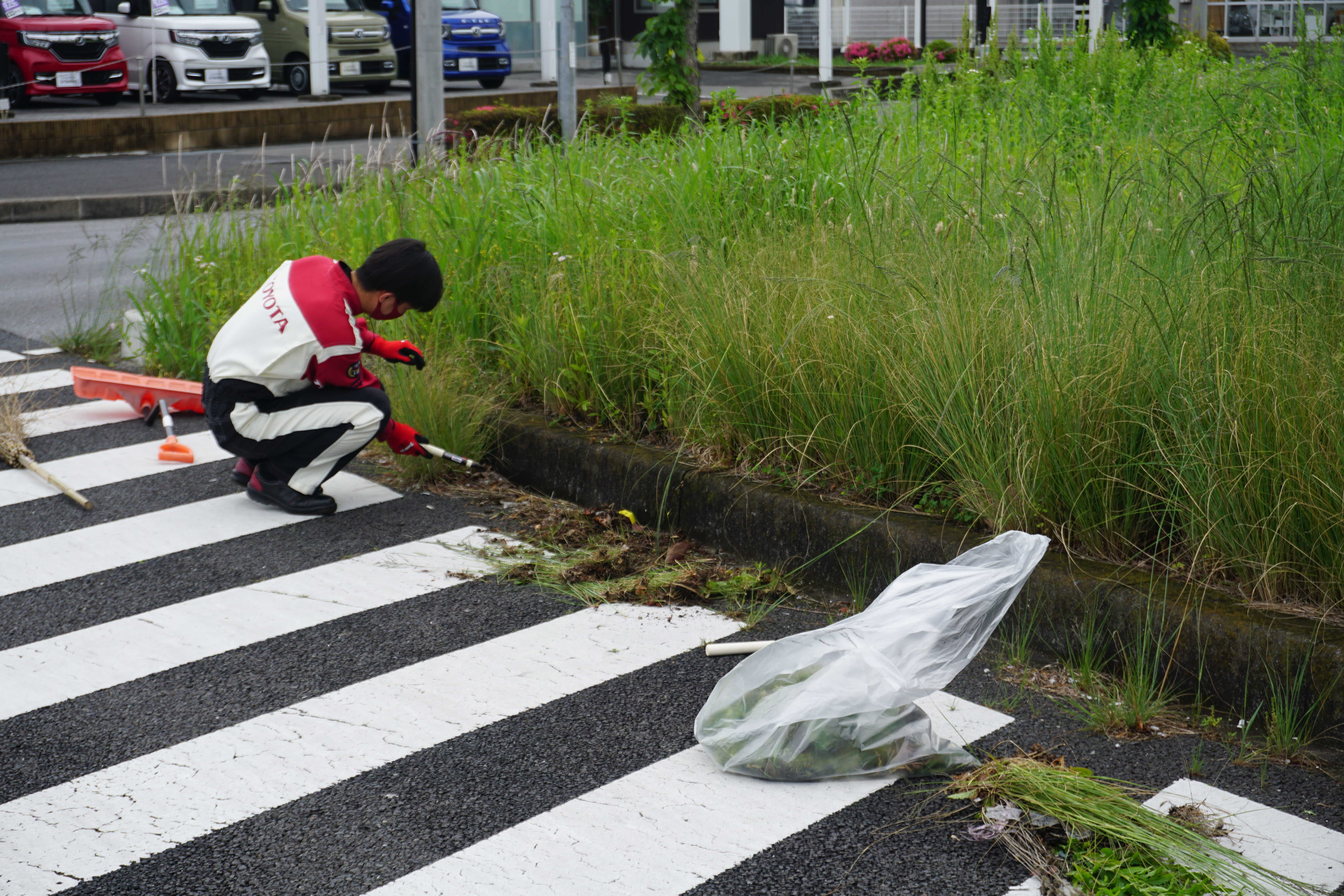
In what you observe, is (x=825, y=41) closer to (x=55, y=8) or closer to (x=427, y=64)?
(x=55, y=8)

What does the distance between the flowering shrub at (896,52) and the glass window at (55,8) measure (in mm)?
17396

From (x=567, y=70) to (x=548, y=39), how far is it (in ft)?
51.3

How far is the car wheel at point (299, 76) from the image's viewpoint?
76.2 feet

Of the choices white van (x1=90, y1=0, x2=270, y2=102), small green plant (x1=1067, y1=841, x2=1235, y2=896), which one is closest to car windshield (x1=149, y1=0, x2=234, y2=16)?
white van (x1=90, y1=0, x2=270, y2=102)

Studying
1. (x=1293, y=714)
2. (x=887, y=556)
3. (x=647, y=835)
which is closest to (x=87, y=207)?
(x=887, y=556)

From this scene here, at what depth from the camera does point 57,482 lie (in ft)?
16.7

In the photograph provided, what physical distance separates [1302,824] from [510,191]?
4.59m

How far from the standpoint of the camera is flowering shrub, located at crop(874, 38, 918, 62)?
30172 millimetres

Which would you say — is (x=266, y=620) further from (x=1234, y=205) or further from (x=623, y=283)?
(x=1234, y=205)

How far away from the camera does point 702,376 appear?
4.45m

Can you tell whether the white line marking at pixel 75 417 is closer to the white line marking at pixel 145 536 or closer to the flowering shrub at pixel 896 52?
the white line marking at pixel 145 536

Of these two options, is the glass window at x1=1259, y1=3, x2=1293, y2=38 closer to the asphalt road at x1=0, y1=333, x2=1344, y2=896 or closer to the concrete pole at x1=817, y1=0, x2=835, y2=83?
the concrete pole at x1=817, y1=0, x2=835, y2=83

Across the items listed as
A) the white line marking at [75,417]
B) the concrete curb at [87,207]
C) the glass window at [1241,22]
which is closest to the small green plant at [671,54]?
the concrete curb at [87,207]

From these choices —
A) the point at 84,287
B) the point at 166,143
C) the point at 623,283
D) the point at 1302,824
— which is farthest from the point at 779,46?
the point at 1302,824
